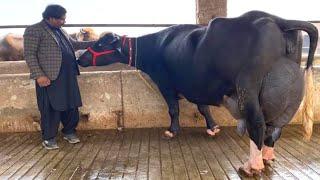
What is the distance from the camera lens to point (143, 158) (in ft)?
16.1

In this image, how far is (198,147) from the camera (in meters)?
5.35

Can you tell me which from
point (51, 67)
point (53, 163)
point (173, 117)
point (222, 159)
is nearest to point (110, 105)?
point (173, 117)

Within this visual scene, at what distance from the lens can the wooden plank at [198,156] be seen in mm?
4234

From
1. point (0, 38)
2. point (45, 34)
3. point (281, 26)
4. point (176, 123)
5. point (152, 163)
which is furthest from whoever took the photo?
point (0, 38)

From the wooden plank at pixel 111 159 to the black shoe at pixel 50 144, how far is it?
76cm

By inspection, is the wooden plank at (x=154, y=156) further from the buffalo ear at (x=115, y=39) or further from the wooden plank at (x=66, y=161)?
the buffalo ear at (x=115, y=39)

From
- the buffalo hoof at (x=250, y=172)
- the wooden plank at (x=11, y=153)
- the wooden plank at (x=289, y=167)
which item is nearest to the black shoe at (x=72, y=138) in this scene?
the wooden plank at (x=11, y=153)

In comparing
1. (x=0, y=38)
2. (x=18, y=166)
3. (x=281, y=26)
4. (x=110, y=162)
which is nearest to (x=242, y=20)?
(x=281, y=26)

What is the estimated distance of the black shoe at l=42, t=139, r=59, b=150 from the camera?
550cm

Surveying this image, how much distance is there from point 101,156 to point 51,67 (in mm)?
1315

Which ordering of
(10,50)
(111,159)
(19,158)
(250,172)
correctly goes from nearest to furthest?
(250,172) < (111,159) < (19,158) < (10,50)

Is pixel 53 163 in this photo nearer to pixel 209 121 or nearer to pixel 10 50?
pixel 209 121

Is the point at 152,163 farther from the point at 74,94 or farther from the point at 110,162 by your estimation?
the point at 74,94

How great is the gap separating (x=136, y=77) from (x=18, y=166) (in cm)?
254
